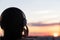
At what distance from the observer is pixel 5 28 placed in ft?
25.2

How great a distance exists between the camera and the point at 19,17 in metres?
7.79

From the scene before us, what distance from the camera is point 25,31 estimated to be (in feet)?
27.3

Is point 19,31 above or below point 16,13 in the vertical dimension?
below

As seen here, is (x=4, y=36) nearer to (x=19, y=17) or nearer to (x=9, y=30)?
(x=9, y=30)

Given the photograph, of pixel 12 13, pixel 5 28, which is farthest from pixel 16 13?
pixel 5 28

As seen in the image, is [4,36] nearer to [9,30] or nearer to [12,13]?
[9,30]

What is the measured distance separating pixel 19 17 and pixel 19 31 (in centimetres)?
49

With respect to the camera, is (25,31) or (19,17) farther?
(25,31)

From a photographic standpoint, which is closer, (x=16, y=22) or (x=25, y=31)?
(x=16, y=22)

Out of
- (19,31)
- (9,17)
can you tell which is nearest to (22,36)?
(19,31)

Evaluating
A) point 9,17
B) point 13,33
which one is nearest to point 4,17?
point 9,17

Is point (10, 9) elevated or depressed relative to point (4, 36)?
elevated

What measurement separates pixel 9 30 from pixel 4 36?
28cm

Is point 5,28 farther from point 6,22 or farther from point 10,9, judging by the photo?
point 10,9
